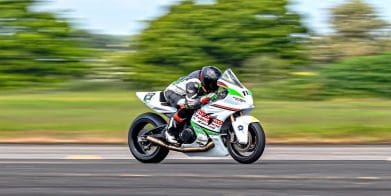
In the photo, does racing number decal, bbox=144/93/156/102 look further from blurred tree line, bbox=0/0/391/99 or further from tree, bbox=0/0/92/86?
tree, bbox=0/0/92/86

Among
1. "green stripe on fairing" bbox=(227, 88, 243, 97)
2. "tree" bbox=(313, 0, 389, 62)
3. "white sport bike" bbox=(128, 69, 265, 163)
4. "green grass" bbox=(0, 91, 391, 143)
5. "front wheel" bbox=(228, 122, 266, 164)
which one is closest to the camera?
"front wheel" bbox=(228, 122, 266, 164)

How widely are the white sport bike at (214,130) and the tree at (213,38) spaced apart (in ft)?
60.7

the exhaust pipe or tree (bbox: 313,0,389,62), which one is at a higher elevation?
the exhaust pipe

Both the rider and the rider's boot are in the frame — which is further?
the rider's boot

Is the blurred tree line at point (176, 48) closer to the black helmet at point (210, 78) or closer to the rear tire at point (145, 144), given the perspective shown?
the rear tire at point (145, 144)

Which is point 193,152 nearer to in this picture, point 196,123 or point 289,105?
point 196,123

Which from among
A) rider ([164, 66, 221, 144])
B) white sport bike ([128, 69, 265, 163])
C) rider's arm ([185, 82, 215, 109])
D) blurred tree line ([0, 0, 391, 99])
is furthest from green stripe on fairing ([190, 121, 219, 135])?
blurred tree line ([0, 0, 391, 99])

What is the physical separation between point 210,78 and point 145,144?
1.43 metres

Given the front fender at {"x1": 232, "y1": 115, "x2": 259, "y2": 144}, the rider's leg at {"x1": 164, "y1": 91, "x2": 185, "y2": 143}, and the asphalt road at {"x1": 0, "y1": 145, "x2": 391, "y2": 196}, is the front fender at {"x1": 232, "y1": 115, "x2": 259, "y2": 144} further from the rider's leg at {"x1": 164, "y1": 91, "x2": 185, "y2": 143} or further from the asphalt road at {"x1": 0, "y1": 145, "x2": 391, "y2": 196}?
the rider's leg at {"x1": 164, "y1": 91, "x2": 185, "y2": 143}

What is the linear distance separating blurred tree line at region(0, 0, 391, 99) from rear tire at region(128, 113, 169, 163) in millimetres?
17794

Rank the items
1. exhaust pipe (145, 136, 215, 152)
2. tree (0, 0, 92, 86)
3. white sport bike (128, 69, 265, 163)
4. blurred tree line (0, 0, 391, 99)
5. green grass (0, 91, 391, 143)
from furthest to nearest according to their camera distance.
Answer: tree (0, 0, 92, 86), blurred tree line (0, 0, 391, 99), green grass (0, 91, 391, 143), exhaust pipe (145, 136, 215, 152), white sport bike (128, 69, 265, 163)

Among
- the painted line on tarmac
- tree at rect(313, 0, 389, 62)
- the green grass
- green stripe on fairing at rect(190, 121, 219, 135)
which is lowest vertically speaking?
tree at rect(313, 0, 389, 62)

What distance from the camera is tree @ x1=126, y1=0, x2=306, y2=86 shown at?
33.5 m

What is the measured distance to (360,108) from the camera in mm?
25328
